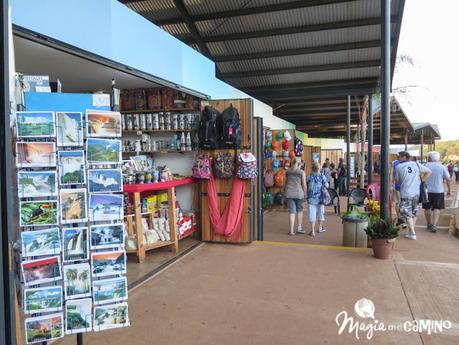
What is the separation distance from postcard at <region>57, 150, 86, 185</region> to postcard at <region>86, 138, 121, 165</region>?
6cm

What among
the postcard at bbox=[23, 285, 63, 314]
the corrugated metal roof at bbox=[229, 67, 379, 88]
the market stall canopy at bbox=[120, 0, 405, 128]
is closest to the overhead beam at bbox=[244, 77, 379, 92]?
the market stall canopy at bbox=[120, 0, 405, 128]

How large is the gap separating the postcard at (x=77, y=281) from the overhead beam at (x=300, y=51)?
7120mm

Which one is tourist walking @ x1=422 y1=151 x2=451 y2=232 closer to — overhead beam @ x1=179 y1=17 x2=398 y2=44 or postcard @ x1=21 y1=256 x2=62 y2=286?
overhead beam @ x1=179 y1=17 x2=398 y2=44

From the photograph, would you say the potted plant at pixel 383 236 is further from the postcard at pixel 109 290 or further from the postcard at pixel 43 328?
the postcard at pixel 43 328

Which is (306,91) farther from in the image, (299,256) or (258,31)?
(299,256)

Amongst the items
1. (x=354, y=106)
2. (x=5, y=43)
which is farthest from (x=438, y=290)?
(x=354, y=106)

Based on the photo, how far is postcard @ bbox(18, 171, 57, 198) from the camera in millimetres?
1923

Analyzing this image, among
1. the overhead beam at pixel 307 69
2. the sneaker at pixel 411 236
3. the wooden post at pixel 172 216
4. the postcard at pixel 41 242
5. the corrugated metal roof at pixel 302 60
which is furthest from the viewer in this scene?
the overhead beam at pixel 307 69

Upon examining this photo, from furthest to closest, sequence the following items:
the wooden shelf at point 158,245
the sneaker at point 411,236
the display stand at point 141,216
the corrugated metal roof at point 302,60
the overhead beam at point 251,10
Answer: the corrugated metal roof at point 302,60 < the overhead beam at point 251,10 < the sneaker at point 411,236 < the wooden shelf at point 158,245 < the display stand at point 141,216

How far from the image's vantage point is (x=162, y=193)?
5.40 m

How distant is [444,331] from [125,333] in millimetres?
2626

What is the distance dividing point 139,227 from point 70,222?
105 inches

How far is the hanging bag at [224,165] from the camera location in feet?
17.8

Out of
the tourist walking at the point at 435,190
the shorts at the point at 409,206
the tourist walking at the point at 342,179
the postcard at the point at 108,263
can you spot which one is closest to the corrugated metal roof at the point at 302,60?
the tourist walking at the point at 435,190
